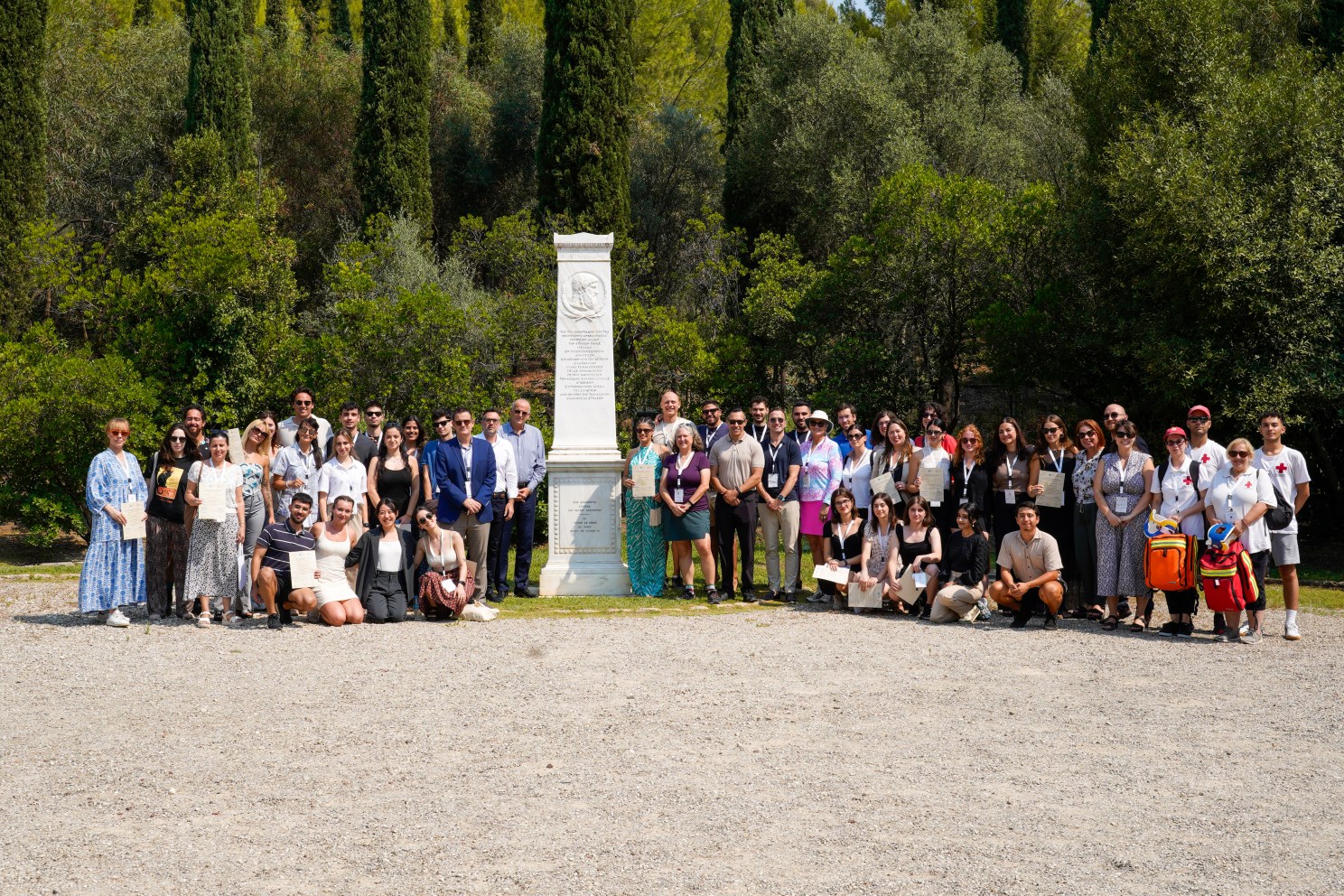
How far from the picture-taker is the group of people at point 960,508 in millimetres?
9172

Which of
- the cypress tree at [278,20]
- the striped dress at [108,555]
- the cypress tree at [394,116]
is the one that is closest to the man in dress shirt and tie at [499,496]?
the striped dress at [108,555]

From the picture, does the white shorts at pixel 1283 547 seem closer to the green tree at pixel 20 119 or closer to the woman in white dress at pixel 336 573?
the woman in white dress at pixel 336 573

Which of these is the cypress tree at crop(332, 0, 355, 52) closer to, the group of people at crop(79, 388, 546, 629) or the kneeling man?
the group of people at crop(79, 388, 546, 629)

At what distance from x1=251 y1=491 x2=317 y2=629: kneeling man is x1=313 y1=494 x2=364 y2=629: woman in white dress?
0.27 ft

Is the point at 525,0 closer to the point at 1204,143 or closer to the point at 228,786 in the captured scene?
the point at 1204,143

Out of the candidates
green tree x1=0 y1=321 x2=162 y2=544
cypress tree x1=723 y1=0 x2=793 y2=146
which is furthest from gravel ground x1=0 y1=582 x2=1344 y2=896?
cypress tree x1=723 y1=0 x2=793 y2=146

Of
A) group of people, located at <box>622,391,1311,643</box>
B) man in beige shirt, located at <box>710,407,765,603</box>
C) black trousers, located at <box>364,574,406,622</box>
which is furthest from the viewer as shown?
man in beige shirt, located at <box>710,407,765,603</box>

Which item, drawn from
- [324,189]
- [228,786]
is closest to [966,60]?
[324,189]

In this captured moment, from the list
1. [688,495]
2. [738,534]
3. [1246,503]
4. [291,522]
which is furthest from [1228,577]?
[291,522]

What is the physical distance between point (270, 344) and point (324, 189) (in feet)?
27.3

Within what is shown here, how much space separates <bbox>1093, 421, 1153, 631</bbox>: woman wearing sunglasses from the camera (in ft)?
30.9

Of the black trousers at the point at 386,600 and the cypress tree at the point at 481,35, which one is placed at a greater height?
the cypress tree at the point at 481,35

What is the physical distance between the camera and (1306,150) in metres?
15.0

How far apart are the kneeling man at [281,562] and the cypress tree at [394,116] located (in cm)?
1454
